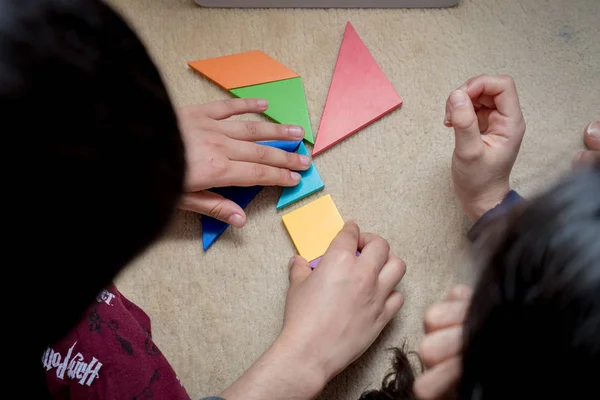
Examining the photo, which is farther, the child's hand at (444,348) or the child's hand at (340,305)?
the child's hand at (340,305)

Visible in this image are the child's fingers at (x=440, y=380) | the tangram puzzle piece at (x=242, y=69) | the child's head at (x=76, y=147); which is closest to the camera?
the child's head at (x=76, y=147)

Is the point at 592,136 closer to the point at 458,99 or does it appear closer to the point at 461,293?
the point at 458,99

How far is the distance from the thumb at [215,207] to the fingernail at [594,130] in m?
0.54

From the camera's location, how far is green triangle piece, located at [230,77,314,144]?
832mm

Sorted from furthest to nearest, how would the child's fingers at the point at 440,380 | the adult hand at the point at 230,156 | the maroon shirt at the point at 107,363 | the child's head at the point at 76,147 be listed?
the adult hand at the point at 230,156 → the maroon shirt at the point at 107,363 → the child's fingers at the point at 440,380 → the child's head at the point at 76,147

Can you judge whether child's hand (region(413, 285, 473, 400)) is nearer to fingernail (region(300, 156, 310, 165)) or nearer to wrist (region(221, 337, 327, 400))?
wrist (region(221, 337, 327, 400))

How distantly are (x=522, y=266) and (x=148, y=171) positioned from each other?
0.27 m

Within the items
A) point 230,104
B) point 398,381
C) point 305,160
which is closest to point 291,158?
point 305,160

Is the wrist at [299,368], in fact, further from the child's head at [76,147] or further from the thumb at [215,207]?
the child's head at [76,147]

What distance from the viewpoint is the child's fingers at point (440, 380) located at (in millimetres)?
436

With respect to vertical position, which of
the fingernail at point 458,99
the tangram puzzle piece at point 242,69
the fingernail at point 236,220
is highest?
the tangram puzzle piece at point 242,69

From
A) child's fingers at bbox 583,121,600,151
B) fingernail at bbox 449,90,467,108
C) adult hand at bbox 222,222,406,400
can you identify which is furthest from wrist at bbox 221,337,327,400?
child's fingers at bbox 583,121,600,151

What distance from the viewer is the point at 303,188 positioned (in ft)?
2.65

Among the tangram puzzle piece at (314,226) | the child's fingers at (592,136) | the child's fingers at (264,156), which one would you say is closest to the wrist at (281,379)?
the tangram puzzle piece at (314,226)
